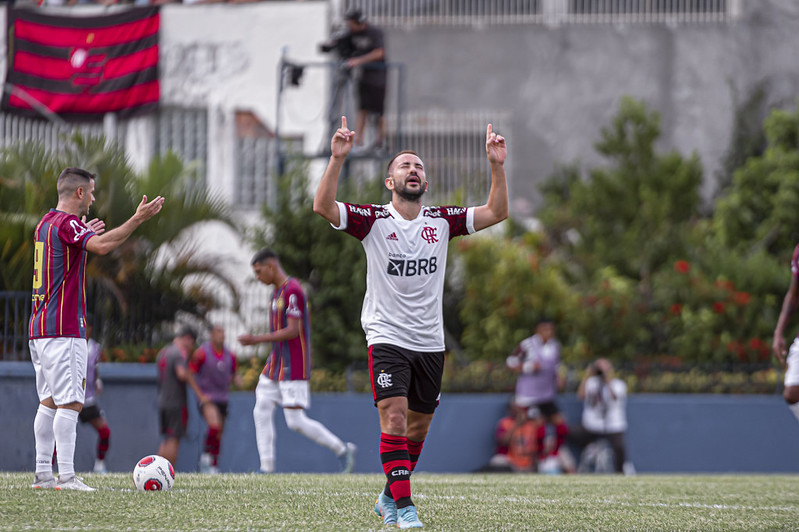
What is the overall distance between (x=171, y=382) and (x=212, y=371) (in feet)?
2.52

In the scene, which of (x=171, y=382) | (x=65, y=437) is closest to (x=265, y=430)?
(x=171, y=382)

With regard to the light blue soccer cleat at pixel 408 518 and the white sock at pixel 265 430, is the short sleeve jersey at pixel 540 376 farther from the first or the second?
the light blue soccer cleat at pixel 408 518

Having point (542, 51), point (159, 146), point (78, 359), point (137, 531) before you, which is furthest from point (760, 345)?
point (137, 531)

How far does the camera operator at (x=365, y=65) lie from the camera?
18094 mm

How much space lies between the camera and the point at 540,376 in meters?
16.8

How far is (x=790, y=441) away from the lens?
17.7 metres

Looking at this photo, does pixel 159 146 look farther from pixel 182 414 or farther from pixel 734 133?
pixel 734 133

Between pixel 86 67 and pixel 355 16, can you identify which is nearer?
pixel 355 16

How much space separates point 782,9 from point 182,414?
17.7 metres

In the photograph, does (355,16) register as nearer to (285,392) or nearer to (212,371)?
(212,371)

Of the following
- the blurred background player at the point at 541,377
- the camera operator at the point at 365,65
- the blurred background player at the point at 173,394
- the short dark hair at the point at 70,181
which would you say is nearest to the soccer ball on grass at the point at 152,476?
the short dark hair at the point at 70,181

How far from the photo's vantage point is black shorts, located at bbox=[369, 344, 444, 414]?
A: 605 centimetres

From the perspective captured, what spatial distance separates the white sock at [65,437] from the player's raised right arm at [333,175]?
7.64ft

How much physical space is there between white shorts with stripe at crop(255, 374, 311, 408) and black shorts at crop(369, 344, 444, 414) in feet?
14.4
